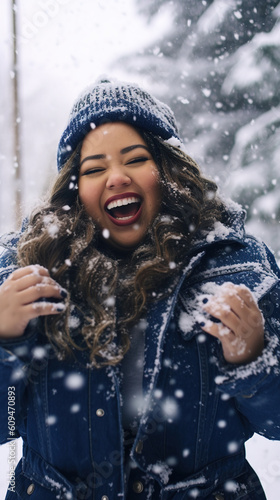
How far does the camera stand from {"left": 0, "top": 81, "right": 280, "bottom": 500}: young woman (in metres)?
1.23

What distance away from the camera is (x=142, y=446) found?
1.27m

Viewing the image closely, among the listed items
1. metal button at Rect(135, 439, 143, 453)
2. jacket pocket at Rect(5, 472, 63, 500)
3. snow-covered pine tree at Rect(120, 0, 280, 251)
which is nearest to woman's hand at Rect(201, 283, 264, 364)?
metal button at Rect(135, 439, 143, 453)

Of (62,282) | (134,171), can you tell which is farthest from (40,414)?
(134,171)

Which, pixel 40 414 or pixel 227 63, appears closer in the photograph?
pixel 40 414

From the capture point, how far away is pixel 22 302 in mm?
1202

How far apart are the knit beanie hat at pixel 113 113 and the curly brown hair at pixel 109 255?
0.06m

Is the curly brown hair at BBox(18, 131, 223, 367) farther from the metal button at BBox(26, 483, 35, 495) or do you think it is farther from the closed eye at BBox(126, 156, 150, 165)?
the metal button at BBox(26, 483, 35, 495)

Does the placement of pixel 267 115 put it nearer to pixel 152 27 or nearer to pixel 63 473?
pixel 152 27

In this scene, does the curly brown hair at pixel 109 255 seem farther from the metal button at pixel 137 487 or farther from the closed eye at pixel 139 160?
the metal button at pixel 137 487

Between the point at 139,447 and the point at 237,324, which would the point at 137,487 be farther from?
the point at 237,324

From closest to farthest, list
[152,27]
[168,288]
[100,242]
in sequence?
[168,288]
[100,242]
[152,27]

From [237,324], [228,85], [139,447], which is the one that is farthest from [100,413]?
[228,85]

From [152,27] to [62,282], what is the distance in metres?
4.49

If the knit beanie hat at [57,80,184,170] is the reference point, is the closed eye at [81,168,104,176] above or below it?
below
